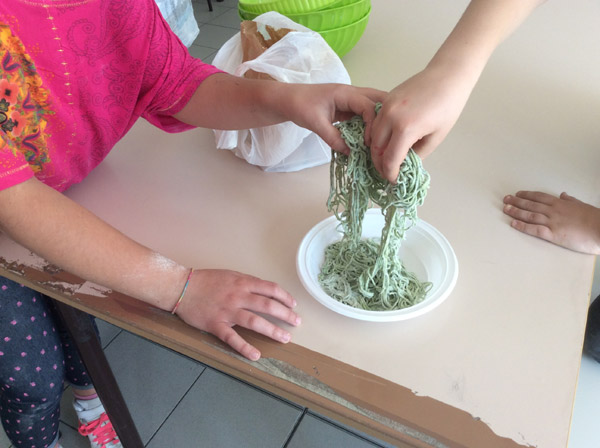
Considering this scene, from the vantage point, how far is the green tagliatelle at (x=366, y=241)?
77cm

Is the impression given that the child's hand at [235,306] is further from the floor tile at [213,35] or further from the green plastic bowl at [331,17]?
the floor tile at [213,35]

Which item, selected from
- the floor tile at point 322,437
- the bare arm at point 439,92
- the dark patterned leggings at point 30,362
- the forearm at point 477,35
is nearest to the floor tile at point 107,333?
the dark patterned leggings at point 30,362

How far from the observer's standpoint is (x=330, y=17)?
1.24 meters

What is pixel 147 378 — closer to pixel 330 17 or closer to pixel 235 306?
pixel 235 306

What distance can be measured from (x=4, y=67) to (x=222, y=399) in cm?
117

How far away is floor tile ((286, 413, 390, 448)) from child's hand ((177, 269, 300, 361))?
2.79 feet

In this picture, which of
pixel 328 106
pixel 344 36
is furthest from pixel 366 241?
pixel 344 36

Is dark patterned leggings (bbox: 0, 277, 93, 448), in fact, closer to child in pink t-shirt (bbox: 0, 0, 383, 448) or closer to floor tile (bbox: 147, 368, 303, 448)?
child in pink t-shirt (bbox: 0, 0, 383, 448)

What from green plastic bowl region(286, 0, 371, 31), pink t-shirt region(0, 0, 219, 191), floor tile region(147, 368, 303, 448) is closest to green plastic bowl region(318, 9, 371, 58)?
green plastic bowl region(286, 0, 371, 31)

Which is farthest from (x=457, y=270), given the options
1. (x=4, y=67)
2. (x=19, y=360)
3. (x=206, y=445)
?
(x=206, y=445)

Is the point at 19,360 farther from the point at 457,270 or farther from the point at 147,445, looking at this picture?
the point at 457,270

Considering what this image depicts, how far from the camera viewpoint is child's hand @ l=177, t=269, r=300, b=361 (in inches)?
28.4

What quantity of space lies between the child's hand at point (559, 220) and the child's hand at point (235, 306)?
456 mm

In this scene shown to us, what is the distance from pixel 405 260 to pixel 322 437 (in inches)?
32.3
